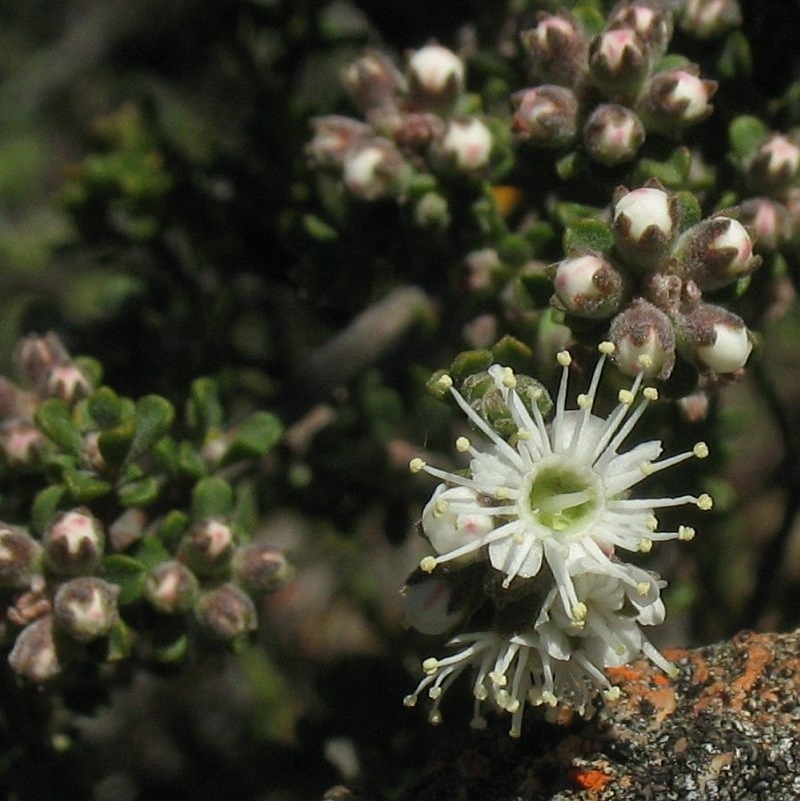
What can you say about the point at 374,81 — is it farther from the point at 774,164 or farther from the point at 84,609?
the point at 84,609

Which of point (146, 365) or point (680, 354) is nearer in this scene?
point (680, 354)

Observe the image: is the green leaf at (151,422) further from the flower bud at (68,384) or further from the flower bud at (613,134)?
the flower bud at (613,134)

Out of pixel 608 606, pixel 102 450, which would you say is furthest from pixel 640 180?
pixel 102 450

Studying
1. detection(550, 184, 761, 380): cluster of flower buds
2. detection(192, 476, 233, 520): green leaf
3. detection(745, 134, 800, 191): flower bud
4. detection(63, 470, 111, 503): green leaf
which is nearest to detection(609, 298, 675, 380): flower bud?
detection(550, 184, 761, 380): cluster of flower buds

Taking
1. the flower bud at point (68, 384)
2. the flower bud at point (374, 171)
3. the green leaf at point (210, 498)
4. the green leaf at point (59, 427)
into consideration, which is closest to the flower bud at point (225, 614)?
the green leaf at point (210, 498)

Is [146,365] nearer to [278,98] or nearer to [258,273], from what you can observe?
[258,273]

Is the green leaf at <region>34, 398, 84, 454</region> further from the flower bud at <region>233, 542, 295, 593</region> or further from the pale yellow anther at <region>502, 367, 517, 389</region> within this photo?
the pale yellow anther at <region>502, 367, 517, 389</region>

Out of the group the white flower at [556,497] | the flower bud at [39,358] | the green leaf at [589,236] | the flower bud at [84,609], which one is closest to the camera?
the white flower at [556,497]

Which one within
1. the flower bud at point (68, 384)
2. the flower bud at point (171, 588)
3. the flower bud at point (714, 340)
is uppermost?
the flower bud at point (68, 384)

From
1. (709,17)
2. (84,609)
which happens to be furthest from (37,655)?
(709,17)
